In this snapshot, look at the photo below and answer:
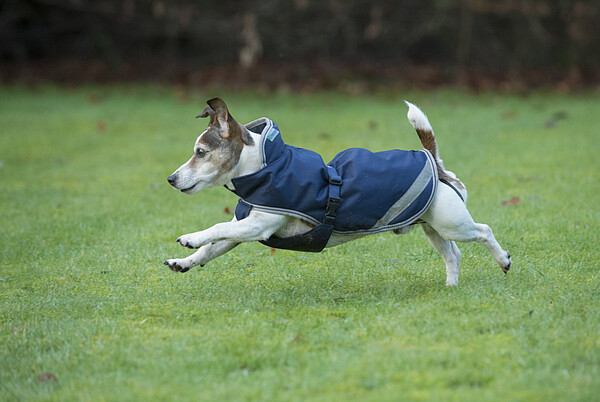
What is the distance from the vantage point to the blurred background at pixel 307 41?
16.8 m

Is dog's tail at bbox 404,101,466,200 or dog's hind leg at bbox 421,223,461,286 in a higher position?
dog's tail at bbox 404,101,466,200

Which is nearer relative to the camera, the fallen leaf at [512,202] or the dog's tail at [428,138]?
the dog's tail at [428,138]

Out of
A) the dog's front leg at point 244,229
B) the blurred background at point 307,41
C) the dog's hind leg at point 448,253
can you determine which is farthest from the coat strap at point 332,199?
the blurred background at point 307,41

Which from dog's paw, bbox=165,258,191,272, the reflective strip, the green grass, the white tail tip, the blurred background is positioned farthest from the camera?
the blurred background

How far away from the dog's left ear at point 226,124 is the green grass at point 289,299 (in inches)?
40.3

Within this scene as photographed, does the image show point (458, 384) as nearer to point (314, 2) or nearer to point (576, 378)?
point (576, 378)

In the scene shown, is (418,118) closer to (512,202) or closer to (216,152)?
(216,152)

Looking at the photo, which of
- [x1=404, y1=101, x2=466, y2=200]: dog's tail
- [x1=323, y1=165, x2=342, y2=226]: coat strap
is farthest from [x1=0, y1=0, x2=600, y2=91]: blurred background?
[x1=323, y1=165, x2=342, y2=226]: coat strap

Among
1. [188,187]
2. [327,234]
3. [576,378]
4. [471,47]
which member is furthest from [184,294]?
[471,47]

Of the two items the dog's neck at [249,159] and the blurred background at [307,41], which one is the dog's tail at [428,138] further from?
the blurred background at [307,41]

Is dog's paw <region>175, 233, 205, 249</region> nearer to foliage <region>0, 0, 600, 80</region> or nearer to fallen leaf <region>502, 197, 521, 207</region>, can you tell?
fallen leaf <region>502, 197, 521, 207</region>

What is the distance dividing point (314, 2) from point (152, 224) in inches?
450

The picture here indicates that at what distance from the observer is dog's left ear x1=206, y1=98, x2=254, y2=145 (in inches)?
177

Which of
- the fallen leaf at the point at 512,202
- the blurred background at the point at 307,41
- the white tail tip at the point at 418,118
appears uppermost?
the white tail tip at the point at 418,118
